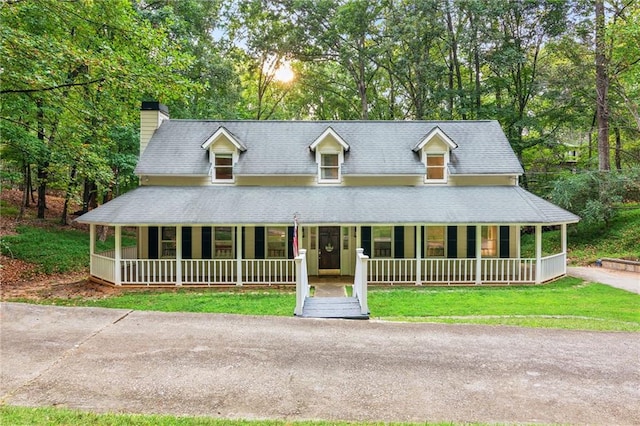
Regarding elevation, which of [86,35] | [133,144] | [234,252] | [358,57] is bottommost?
[234,252]

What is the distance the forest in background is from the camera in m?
11.7

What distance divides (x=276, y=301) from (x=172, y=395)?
257 inches

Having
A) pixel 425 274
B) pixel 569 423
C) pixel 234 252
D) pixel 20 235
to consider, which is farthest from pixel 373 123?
pixel 20 235

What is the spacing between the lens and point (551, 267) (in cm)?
1409

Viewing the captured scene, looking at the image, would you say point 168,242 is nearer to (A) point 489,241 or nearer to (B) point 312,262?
(B) point 312,262

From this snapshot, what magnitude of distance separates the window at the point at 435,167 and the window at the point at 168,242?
10820mm

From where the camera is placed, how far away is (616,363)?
18.6ft

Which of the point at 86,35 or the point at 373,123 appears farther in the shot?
the point at 373,123

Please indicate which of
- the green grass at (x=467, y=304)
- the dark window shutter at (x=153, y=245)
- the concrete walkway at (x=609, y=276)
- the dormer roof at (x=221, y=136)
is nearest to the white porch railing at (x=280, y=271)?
the dark window shutter at (x=153, y=245)

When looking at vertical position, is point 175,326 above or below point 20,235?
below

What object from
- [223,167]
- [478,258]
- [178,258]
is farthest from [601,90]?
[178,258]

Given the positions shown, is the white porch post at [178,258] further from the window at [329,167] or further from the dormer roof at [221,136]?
the window at [329,167]

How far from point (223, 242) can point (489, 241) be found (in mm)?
10747

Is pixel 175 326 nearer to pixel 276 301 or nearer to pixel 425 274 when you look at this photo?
pixel 276 301
